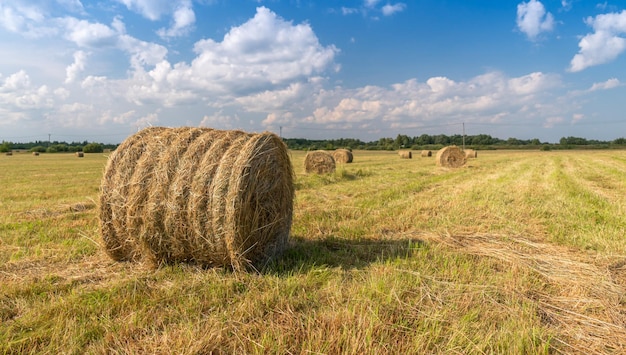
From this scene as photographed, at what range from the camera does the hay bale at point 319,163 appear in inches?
692

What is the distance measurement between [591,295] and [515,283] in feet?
2.17

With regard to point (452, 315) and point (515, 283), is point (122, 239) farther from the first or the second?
point (515, 283)

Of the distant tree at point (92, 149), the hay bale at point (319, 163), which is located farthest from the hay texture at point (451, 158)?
the distant tree at point (92, 149)

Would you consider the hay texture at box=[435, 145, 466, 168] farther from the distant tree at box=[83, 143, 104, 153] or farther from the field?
the distant tree at box=[83, 143, 104, 153]

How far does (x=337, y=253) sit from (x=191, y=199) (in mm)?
2041

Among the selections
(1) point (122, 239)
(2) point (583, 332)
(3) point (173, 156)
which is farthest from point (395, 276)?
(1) point (122, 239)

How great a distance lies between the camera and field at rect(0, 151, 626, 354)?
263cm

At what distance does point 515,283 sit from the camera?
3695 mm

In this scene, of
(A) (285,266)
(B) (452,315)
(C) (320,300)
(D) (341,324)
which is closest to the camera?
(D) (341,324)

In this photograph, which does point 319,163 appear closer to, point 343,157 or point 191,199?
point 343,157

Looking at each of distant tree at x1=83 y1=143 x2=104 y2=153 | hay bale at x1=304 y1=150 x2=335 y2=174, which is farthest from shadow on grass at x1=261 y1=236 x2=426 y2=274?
distant tree at x1=83 y1=143 x2=104 y2=153

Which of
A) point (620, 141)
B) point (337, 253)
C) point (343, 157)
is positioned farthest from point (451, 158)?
point (620, 141)

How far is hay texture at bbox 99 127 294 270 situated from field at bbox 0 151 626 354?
0.27 meters

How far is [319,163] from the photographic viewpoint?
58.3 ft
